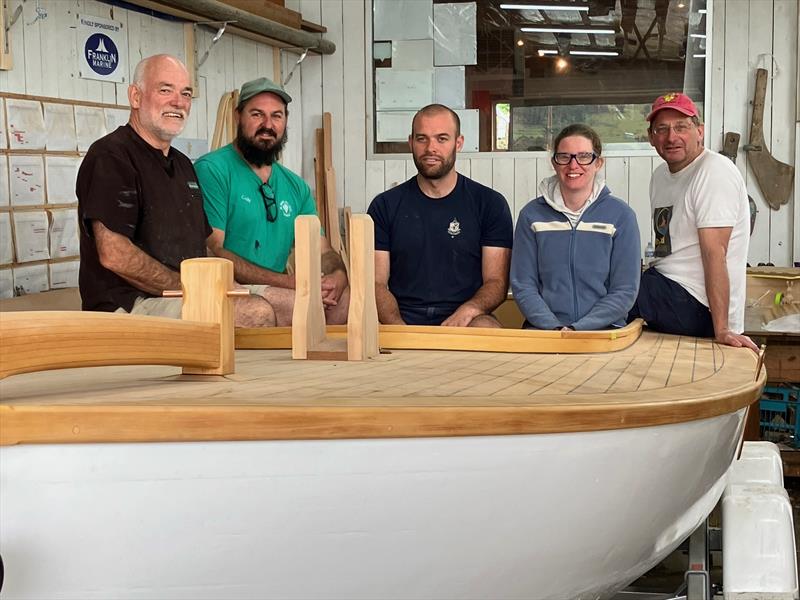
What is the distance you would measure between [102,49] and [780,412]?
331 cm

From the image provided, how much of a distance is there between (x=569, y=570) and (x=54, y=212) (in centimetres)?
267

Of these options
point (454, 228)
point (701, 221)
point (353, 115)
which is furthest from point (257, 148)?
point (353, 115)

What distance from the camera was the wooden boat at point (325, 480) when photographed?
1.69 meters

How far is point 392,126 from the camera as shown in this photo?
6430 mm

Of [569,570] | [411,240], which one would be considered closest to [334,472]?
[569,570]

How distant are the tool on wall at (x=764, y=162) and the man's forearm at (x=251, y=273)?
3173 millimetres

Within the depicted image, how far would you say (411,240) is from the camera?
3.76 metres

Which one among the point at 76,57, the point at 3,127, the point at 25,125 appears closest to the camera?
the point at 3,127

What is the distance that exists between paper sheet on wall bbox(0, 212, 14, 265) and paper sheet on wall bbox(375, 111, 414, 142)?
9.82 feet

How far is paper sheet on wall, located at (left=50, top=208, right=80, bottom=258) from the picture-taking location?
13.4ft

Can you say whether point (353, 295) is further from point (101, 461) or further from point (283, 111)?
point (283, 111)

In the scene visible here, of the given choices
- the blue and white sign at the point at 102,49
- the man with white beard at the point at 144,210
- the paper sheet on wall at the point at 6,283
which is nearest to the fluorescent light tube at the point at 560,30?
the blue and white sign at the point at 102,49

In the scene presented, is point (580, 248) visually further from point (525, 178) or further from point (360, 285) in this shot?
point (525, 178)

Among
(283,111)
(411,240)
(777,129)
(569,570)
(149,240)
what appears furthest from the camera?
(777,129)
